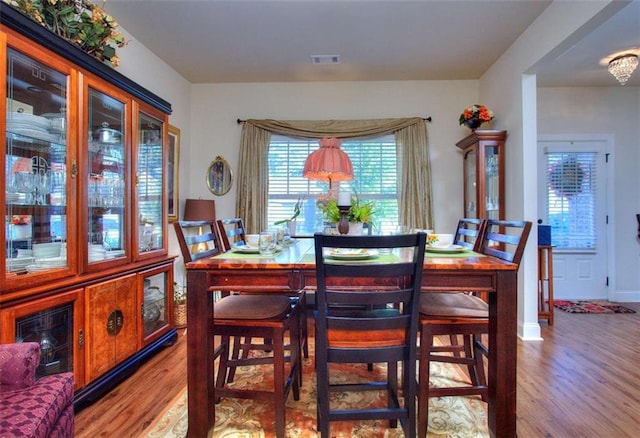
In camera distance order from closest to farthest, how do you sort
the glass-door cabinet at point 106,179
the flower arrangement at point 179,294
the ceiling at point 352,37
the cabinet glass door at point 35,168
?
the cabinet glass door at point 35,168 < the glass-door cabinet at point 106,179 < the ceiling at point 352,37 < the flower arrangement at point 179,294

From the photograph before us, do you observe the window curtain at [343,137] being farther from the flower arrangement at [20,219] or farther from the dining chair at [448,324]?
the flower arrangement at [20,219]

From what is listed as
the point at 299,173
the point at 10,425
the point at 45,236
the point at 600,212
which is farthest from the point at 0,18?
the point at 600,212

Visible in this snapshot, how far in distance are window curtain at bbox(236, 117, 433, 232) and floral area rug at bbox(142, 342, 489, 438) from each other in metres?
2.12

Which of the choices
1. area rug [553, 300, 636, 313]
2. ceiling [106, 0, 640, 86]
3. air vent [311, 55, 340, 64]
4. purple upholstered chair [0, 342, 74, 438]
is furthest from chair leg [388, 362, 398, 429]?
area rug [553, 300, 636, 313]

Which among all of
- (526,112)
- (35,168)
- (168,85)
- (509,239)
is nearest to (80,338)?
(35,168)

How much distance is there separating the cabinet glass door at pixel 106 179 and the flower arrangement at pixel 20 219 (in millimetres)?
300

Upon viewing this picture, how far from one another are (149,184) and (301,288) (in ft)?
5.80

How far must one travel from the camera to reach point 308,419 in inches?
69.6

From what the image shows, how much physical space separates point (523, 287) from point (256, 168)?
3060 millimetres

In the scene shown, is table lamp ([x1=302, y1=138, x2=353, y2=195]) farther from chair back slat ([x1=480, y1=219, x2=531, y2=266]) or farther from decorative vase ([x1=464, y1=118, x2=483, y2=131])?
decorative vase ([x1=464, y1=118, x2=483, y2=131])

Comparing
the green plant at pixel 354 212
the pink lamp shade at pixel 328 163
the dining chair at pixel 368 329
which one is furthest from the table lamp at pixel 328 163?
the dining chair at pixel 368 329

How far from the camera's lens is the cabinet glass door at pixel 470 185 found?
359 cm

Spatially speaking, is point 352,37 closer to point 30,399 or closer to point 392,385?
point 392,385

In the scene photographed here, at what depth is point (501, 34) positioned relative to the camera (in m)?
2.99
